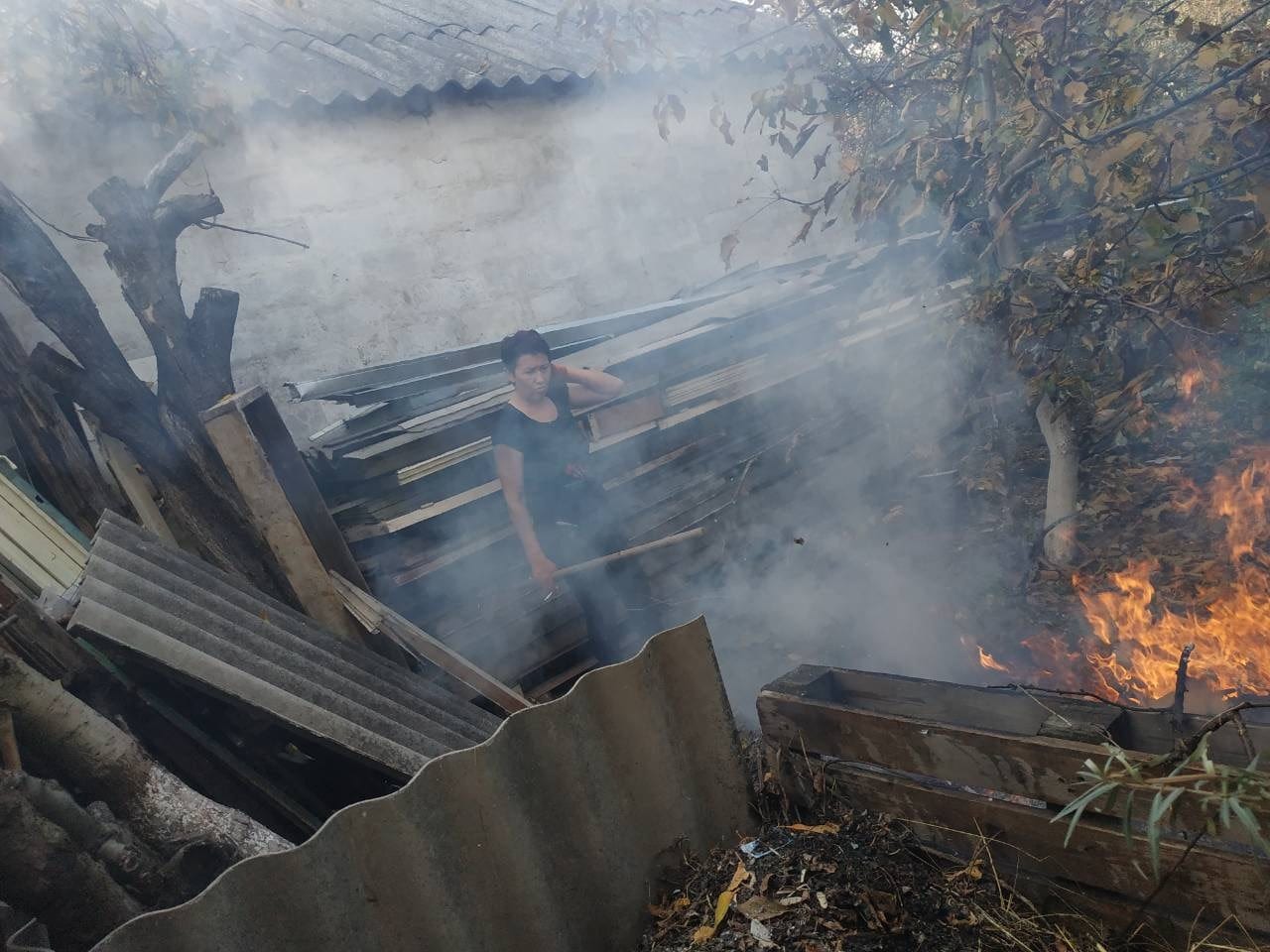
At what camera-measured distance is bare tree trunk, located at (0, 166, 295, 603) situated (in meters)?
4.53

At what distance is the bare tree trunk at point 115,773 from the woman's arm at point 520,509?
274 cm

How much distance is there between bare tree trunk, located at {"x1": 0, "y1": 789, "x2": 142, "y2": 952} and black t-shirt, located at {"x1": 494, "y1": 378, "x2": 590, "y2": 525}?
3.40 m

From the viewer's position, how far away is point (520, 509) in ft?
18.2

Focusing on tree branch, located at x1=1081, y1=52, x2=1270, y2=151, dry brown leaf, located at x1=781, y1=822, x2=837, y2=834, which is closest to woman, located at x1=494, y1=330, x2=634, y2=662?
dry brown leaf, located at x1=781, y1=822, x2=837, y2=834

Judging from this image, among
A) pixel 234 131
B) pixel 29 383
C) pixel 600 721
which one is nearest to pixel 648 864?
pixel 600 721

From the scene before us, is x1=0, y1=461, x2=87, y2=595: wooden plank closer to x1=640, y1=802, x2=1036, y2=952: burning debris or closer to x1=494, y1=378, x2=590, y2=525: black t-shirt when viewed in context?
x1=494, y1=378, x2=590, y2=525: black t-shirt

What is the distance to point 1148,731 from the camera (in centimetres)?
269

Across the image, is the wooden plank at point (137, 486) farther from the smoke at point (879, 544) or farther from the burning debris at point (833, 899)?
the burning debris at point (833, 899)

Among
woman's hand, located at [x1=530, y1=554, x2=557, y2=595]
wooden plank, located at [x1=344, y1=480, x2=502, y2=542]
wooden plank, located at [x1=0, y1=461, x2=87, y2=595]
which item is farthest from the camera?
woman's hand, located at [x1=530, y1=554, x2=557, y2=595]

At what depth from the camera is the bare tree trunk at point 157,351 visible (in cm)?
453

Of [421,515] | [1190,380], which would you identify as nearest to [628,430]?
[421,515]

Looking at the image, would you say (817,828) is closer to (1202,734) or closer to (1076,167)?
(1202,734)

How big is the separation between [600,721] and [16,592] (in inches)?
102

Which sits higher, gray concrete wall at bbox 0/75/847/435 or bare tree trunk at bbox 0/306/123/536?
gray concrete wall at bbox 0/75/847/435
